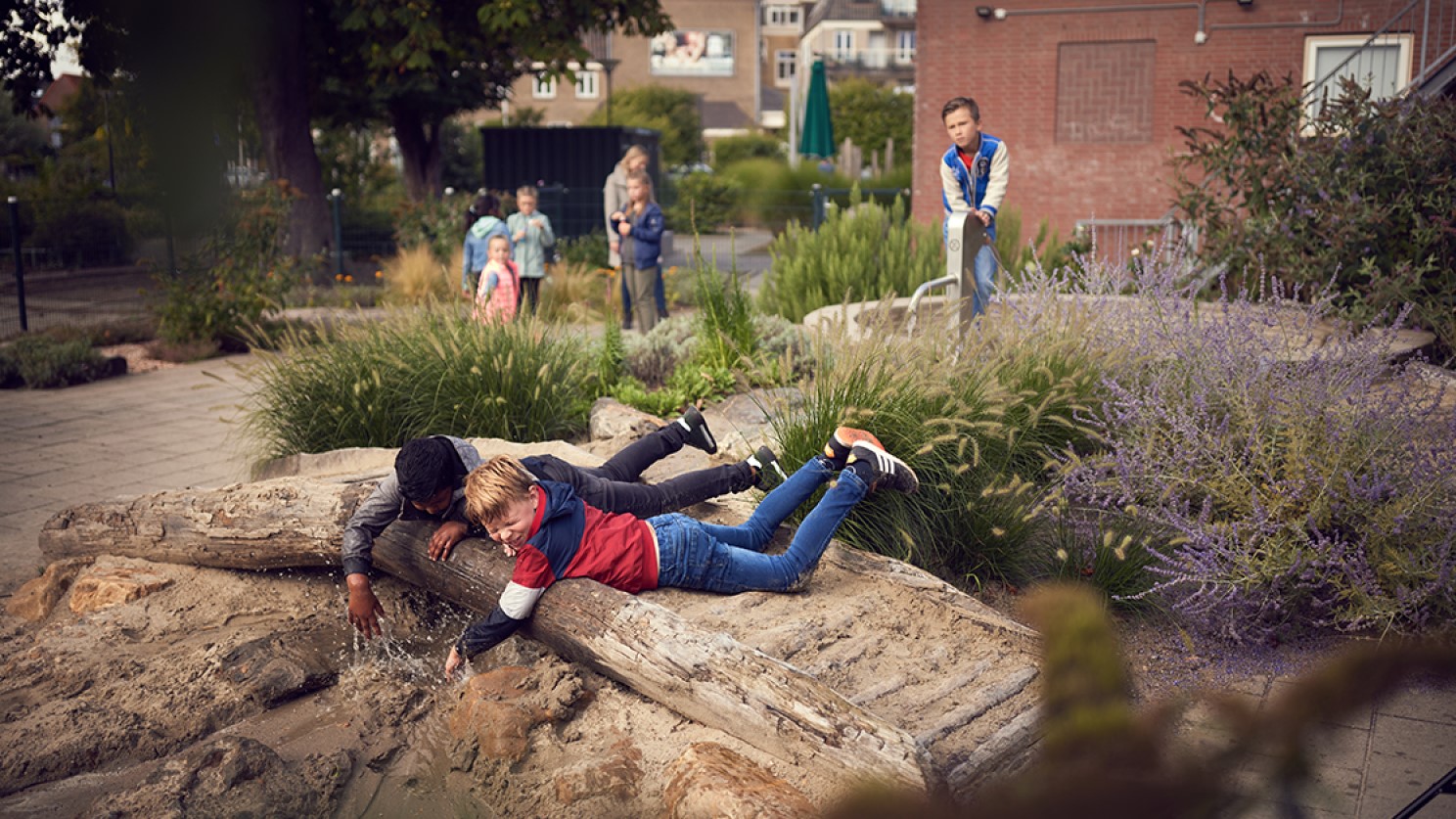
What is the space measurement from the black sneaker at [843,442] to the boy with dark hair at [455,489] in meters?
0.39

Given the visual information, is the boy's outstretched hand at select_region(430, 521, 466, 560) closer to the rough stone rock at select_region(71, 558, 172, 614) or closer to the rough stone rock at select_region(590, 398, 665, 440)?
the rough stone rock at select_region(71, 558, 172, 614)

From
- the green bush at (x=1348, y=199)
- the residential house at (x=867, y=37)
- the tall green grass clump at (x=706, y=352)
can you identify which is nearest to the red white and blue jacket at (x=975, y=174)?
the tall green grass clump at (x=706, y=352)

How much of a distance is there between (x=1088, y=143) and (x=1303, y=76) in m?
2.96

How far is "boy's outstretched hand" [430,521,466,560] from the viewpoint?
471cm

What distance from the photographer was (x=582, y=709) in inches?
166

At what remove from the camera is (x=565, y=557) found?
4.38 metres

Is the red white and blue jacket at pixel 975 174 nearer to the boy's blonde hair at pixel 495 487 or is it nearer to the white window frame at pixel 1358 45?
the boy's blonde hair at pixel 495 487

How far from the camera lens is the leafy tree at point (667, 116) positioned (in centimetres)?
4394

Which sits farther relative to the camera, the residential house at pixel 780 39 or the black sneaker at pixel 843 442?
the residential house at pixel 780 39

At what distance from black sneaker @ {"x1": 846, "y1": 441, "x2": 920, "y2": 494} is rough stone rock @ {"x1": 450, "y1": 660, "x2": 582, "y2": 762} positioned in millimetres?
1312

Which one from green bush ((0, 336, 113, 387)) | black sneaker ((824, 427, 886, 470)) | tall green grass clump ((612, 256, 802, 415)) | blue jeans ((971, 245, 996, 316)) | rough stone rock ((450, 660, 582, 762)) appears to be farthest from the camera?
green bush ((0, 336, 113, 387))

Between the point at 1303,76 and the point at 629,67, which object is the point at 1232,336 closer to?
the point at 1303,76

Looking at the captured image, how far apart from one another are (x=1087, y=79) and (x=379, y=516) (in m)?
15.9

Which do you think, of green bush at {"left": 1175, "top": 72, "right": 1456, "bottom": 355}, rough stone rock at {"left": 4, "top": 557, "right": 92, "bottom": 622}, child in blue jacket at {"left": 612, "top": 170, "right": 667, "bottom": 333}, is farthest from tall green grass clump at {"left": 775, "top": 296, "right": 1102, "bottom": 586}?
child in blue jacket at {"left": 612, "top": 170, "right": 667, "bottom": 333}
